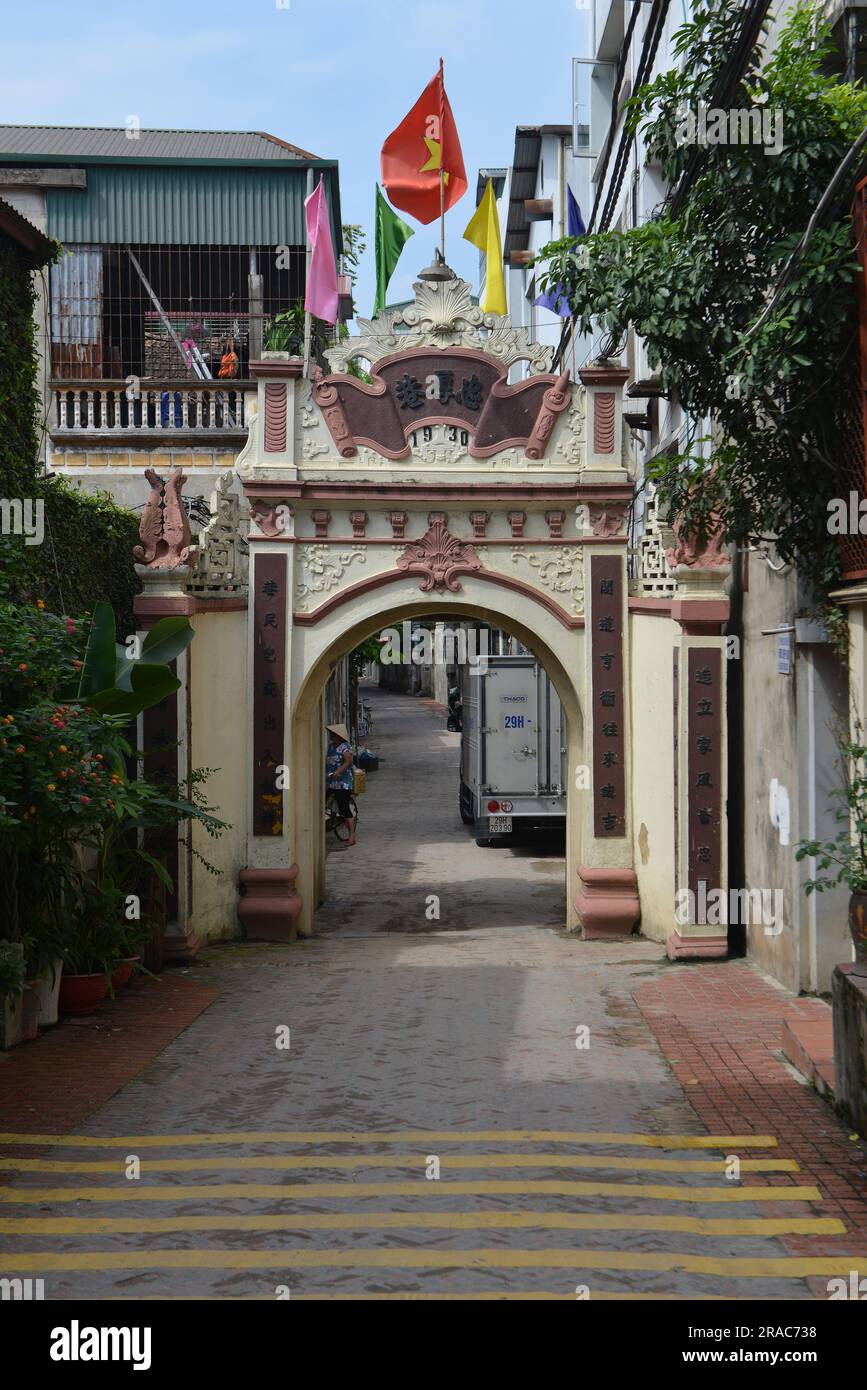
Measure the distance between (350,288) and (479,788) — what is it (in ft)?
41.6

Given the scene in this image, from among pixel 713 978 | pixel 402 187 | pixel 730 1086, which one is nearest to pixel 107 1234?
pixel 730 1086


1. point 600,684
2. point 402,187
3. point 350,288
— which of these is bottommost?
point 600,684

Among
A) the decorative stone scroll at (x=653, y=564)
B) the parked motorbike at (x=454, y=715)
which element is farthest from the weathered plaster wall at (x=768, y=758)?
the parked motorbike at (x=454, y=715)

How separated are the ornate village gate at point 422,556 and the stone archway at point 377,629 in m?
0.02

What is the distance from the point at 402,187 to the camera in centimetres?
1525

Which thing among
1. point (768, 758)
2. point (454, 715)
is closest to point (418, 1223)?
point (768, 758)

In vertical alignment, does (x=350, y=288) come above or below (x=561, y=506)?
above

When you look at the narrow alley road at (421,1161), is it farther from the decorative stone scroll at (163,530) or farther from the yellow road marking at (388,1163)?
the decorative stone scroll at (163,530)

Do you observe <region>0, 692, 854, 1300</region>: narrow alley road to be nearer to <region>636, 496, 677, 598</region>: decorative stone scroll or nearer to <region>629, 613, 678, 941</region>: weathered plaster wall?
<region>629, 613, 678, 941</region>: weathered plaster wall

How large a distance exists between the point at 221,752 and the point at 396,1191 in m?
7.43

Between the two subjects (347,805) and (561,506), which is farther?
(347,805)
